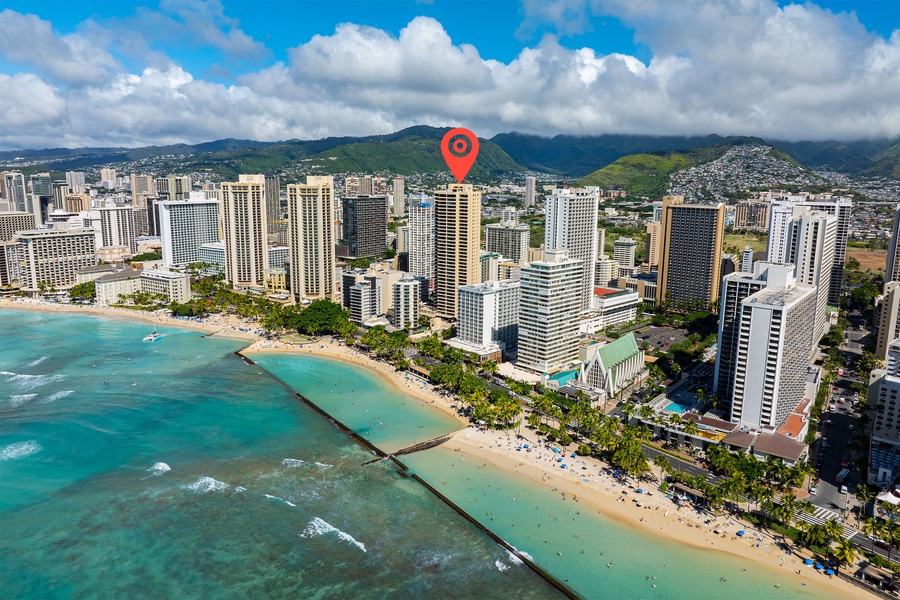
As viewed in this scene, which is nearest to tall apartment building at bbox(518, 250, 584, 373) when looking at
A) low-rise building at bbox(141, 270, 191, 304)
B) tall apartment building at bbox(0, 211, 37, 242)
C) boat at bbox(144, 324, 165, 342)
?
boat at bbox(144, 324, 165, 342)

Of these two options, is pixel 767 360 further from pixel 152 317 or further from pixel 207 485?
pixel 152 317

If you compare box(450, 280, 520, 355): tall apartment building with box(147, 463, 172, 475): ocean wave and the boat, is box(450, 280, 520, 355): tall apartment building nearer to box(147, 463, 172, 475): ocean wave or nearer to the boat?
box(147, 463, 172, 475): ocean wave

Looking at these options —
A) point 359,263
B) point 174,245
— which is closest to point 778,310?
point 359,263

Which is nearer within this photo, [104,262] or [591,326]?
[591,326]

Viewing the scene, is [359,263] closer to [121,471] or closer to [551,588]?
[121,471]

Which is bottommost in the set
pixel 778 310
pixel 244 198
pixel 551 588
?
pixel 551 588

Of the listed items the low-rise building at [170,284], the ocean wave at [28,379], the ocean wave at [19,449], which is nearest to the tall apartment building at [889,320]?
the ocean wave at [19,449]
